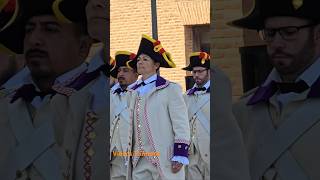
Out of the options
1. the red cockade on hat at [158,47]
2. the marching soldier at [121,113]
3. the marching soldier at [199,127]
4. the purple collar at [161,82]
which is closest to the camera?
the red cockade on hat at [158,47]

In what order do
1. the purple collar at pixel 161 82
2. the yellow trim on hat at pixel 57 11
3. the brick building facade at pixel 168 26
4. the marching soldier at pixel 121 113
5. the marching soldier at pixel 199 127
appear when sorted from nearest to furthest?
1. the yellow trim on hat at pixel 57 11
2. the brick building facade at pixel 168 26
3. the purple collar at pixel 161 82
4. the marching soldier at pixel 121 113
5. the marching soldier at pixel 199 127

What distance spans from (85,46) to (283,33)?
671 millimetres

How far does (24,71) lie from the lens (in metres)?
2.03

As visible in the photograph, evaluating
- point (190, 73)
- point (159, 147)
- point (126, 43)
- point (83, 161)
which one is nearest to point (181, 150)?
point (159, 147)

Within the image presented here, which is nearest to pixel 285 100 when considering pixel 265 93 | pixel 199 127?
pixel 265 93

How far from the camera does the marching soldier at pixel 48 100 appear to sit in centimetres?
198

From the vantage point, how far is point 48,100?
2004mm

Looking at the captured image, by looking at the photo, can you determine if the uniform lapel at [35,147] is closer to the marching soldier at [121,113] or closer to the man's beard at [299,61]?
the man's beard at [299,61]

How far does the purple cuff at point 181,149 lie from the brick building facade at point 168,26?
0.69m

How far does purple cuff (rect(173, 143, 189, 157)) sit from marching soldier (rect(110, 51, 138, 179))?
0.87ft

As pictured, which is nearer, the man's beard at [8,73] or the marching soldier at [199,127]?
the man's beard at [8,73]

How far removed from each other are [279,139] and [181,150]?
5.22 ft

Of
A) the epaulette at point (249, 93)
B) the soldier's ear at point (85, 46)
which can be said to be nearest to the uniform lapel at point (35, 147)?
the soldier's ear at point (85, 46)

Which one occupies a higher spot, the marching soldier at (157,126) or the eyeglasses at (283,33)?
the eyeglasses at (283,33)
